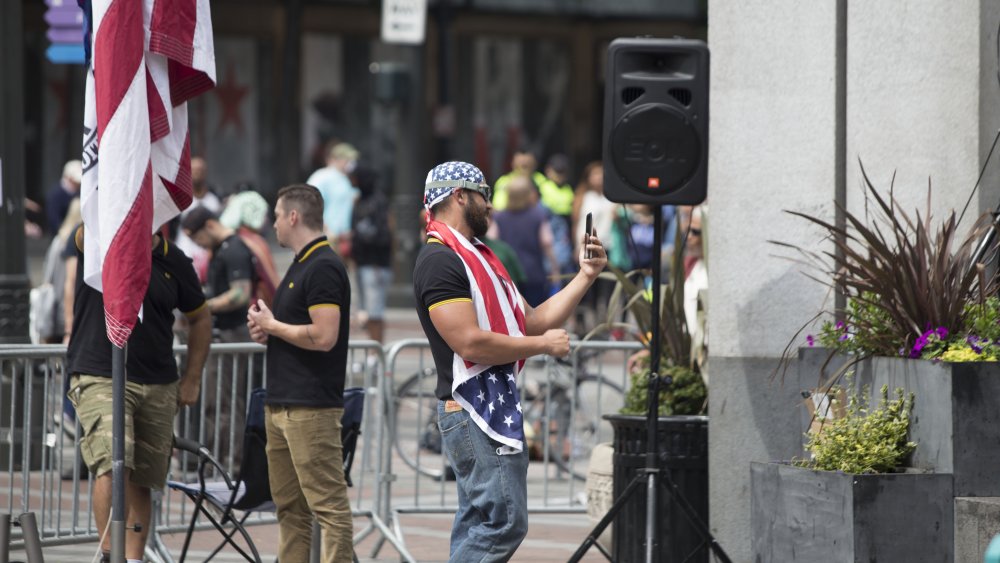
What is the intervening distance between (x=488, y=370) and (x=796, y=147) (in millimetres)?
2609

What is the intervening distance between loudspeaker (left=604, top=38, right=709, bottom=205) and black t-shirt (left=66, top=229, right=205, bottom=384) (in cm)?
211

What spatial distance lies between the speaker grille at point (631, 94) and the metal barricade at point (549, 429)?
3.12 meters

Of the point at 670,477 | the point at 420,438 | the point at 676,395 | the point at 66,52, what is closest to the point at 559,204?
the point at 66,52

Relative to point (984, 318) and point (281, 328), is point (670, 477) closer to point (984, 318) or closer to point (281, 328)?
point (984, 318)

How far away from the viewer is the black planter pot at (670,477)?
28.7ft

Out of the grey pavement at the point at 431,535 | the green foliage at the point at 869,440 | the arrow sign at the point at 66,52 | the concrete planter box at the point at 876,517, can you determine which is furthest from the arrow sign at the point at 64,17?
the concrete planter box at the point at 876,517

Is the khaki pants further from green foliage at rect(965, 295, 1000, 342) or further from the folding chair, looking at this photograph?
green foliage at rect(965, 295, 1000, 342)

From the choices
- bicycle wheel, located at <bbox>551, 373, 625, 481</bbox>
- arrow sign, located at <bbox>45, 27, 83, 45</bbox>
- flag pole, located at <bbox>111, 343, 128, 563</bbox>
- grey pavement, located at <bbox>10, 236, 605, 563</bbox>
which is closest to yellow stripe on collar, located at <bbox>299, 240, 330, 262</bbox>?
flag pole, located at <bbox>111, 343, 128, 563</bbox>

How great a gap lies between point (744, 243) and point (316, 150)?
20068mm

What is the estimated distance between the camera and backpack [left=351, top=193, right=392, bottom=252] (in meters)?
17.7

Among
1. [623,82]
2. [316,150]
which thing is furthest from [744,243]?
[316,150]

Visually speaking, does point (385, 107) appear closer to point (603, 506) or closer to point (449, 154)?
point (449, 154)

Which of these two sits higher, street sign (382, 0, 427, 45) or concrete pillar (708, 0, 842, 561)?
street sign (382, 0, 427, 45)

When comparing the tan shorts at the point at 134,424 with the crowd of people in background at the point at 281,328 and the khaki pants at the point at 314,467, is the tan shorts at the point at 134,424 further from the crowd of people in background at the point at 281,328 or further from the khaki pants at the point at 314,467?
the khaki pants at the point at 314,467
